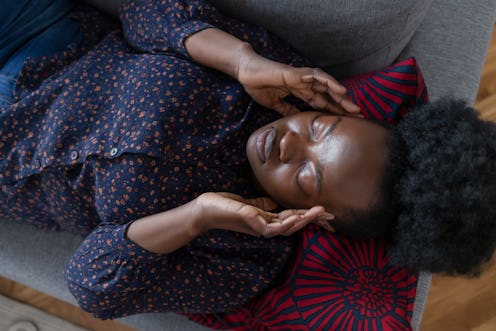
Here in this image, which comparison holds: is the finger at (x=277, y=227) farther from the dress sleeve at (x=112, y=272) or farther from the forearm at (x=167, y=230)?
the dress sleeve at (x=112, y=272)

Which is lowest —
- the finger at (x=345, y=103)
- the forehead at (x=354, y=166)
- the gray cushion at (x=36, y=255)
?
the gray cushion at (x=36, y=255)

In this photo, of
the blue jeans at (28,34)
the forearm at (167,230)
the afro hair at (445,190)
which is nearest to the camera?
the afro hair at (445,190)

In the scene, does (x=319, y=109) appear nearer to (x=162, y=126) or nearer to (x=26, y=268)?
(x=162, y=126)

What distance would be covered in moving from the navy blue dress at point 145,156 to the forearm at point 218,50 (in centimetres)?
2

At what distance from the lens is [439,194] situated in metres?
0.81

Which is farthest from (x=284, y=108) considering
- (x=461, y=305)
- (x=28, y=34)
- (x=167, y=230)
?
(x=461, y=305)

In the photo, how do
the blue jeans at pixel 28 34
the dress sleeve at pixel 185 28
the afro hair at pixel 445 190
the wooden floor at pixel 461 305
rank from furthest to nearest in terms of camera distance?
the wooden floor at pixel 461 305 < the blue jeans at pixel 28 34 < the dress sleeve at pixel 185 28 < the afro hair at pixel 445 190

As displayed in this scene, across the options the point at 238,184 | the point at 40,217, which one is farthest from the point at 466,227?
the point at 40,217

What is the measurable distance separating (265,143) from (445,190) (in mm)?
323

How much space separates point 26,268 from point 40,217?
0.15 m

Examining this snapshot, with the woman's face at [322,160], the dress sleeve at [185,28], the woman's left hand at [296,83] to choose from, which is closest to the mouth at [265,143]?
the woman's face at [322,160]

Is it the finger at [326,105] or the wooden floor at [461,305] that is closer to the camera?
the finger at [326,105]

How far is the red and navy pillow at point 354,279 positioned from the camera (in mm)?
954

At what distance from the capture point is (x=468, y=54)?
1099mm
